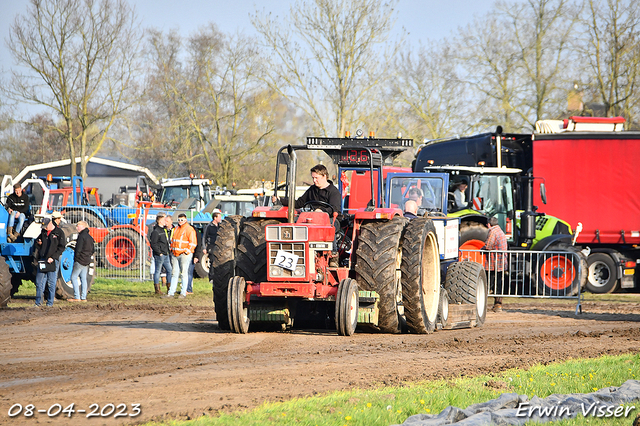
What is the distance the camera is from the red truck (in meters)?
18.7

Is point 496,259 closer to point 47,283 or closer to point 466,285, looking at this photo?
point 466,285

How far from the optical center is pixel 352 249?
982cm

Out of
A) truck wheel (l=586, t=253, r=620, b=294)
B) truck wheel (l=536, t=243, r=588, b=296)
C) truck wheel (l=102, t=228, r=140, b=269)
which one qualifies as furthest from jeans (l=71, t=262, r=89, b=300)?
truck wheel (l=586, t=253, r=620, b=294)

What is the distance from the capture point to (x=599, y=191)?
1881 cm

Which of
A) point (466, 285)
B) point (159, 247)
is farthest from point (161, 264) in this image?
point (466, 285)

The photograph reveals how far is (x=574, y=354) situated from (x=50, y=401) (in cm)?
604

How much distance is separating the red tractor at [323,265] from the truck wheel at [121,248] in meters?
10.9

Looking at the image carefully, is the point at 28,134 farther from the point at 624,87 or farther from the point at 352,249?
the point at 352,249

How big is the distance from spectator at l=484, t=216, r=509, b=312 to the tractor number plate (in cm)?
628

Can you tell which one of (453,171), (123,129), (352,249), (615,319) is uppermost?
(123,129)

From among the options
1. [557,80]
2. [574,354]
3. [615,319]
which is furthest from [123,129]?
[574,354]

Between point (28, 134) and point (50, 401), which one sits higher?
point (28, 134)

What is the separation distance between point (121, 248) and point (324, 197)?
12.0m

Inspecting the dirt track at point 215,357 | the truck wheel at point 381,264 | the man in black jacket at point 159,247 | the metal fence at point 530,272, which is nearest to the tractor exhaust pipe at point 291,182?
the truck wheel at point 381,264
